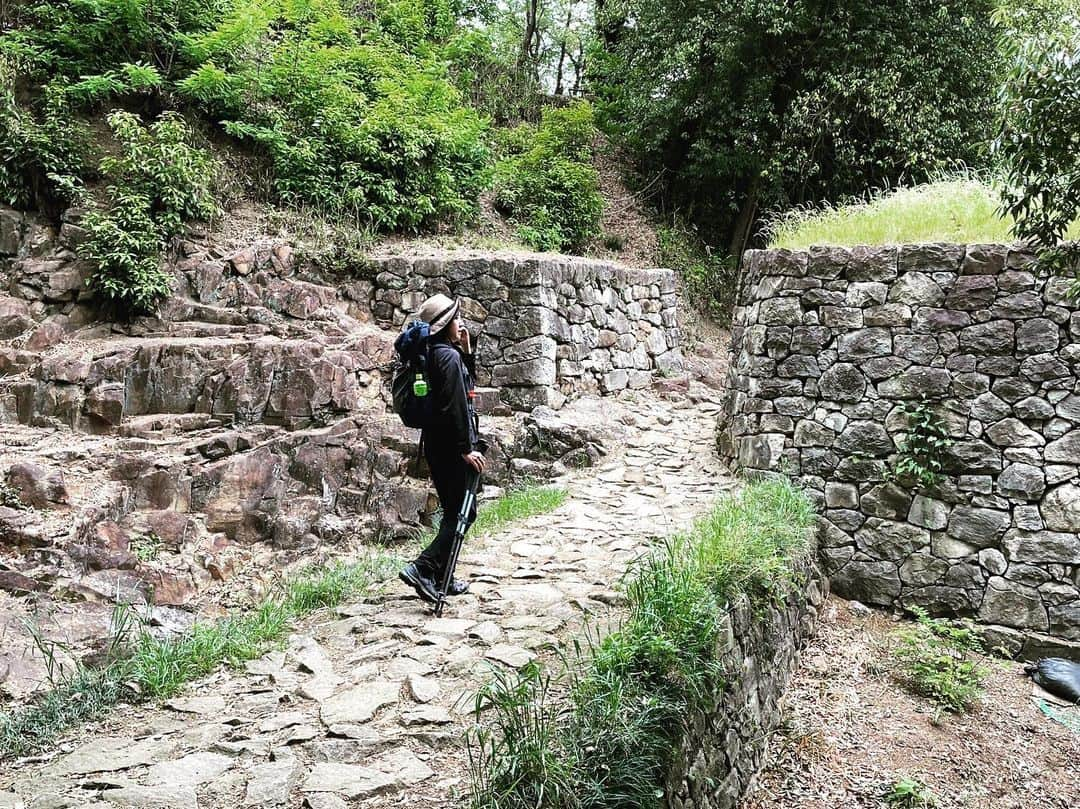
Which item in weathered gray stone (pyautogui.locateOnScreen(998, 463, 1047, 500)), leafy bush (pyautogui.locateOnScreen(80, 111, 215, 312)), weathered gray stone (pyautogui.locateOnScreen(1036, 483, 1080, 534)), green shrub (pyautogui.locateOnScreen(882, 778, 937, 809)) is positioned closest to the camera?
green shrub (pyautogui.locateOnScreen(882, 778, 937, 809))

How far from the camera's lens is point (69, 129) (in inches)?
332

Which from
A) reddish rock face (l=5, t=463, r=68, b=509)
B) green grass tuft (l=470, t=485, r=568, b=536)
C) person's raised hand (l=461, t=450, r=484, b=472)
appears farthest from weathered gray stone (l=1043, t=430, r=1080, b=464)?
reddish rock face (l=5, t=463, r=68, b=509)

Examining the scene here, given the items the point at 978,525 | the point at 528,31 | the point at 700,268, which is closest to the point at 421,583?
the point at 978,525

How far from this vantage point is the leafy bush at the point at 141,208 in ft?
26.0

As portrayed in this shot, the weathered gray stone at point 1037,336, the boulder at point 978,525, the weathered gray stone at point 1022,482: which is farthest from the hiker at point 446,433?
the weathered gray stone at point 1037,336

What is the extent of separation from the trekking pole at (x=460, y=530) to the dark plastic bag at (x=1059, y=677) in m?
4.75

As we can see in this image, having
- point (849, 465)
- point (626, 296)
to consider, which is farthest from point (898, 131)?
point (849, 465)

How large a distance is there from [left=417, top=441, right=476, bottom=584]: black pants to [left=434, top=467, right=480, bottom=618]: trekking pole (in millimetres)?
19

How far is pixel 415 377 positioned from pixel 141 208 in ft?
17.6

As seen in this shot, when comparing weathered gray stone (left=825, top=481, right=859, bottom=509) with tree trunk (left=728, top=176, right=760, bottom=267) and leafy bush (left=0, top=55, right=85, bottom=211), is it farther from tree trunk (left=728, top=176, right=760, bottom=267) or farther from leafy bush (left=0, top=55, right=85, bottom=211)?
tree trunk (left=728, top=176, right=760, bottom=267)

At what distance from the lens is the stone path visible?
3127 millimetres

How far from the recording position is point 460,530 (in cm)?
473

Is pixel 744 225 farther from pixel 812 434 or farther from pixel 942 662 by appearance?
pixel 942 662

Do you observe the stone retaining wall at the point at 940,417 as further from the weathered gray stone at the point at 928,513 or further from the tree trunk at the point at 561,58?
the tree trunk at the point at 561,58
